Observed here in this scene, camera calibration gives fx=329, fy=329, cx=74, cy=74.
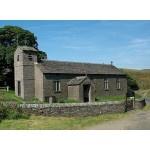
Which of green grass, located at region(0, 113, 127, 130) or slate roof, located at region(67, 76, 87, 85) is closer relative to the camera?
green grass, located at region(0, 113, 127, 130)

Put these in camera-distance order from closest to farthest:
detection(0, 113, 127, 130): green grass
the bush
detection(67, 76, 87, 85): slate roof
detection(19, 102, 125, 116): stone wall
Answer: detection(0, 113, 127, 130): green grass → the bush → detection(19, 102, 125, 116): stone wall → detection(67, 76, 87, 85): slate roof

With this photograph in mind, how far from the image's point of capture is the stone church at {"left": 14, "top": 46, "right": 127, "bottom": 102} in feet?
121

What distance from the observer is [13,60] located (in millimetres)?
40344

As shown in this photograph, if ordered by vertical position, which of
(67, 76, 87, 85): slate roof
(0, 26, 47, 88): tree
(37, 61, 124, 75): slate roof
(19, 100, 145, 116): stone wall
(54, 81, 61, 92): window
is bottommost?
(19, 100, 145, 116): stone wall

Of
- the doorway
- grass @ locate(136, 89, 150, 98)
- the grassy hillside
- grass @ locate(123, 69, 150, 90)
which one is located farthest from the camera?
grass @ locate(123, 69, 150, 90)

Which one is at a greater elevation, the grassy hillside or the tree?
the tree

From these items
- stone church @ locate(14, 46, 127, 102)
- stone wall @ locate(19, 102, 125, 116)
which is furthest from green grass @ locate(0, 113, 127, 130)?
stone church @ locate(14, 46, 127, 102)

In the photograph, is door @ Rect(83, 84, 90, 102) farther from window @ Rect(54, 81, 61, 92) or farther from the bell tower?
the bell tower

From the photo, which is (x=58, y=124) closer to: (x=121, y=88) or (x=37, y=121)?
(x=37, y=121)

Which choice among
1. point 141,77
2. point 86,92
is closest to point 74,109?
point 86,92

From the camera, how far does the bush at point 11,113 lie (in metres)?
22.3

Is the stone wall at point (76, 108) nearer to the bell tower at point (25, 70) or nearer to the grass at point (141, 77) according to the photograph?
the bell tower at point (25, 70)

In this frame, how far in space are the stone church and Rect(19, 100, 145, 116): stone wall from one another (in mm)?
6710
